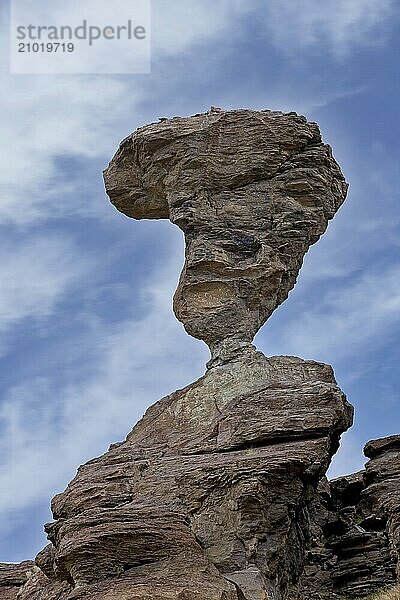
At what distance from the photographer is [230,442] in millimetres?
25375

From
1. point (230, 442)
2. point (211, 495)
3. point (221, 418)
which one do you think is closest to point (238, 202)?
point (221, 418)

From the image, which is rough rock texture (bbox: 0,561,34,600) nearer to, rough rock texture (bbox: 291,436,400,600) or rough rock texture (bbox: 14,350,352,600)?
rough rock texture (bbox: 14,350,352,600)

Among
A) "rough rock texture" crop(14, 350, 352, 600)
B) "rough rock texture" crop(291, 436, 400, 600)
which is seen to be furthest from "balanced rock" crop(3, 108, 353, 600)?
"rough rock texture" crop(291, 436, 400, 600)

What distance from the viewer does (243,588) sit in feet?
72.3

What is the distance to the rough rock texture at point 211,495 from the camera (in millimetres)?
22297

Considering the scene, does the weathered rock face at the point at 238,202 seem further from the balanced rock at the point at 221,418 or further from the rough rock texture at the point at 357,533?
the rough rock texture at the point at 357,533

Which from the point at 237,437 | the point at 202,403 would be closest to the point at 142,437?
the point at 202,403

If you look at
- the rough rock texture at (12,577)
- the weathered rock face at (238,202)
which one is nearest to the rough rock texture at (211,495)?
the weathered rock face at (238,202)

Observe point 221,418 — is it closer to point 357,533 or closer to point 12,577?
point 357,533

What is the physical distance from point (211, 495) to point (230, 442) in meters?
1.73

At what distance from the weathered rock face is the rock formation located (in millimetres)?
42

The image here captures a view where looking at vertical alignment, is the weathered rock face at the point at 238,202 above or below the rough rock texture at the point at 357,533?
above

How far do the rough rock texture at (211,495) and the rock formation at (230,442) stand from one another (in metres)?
0.04

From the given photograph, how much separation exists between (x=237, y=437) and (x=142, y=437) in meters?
3.80
